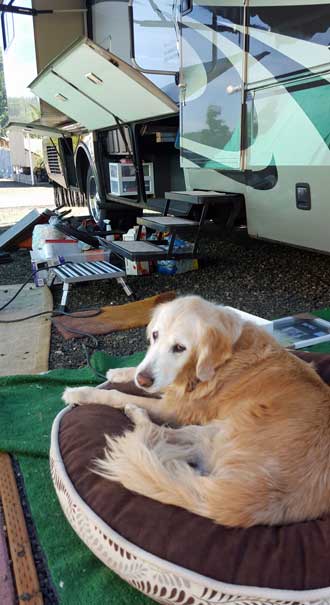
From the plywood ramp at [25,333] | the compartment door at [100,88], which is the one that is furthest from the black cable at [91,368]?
the compartment door at [100,88]

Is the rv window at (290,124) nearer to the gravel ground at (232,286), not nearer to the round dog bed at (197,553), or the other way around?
the gravel ground at (232,286)

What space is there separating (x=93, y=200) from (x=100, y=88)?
304 cm

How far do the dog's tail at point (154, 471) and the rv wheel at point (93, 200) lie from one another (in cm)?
661

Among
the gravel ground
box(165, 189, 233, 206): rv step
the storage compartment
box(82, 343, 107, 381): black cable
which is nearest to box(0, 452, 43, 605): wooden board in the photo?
box(82, 343, 107, 381): black cable

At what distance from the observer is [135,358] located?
3.81 m

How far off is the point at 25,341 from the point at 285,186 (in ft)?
8.36

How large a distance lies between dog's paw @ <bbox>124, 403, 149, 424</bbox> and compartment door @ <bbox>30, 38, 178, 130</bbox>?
401 cm

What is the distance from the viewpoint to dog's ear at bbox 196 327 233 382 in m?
2.14

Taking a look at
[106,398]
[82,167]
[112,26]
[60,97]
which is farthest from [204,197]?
[82,167]

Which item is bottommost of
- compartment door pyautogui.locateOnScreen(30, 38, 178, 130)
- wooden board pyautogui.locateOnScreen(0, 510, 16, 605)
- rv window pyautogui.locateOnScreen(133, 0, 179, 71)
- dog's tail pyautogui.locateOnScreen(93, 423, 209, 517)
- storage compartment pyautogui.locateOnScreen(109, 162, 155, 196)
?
wooden board pyautogui.locateOnScreen(0, 510, 16, 605)

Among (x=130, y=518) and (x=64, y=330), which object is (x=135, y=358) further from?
(x=130, y=518)

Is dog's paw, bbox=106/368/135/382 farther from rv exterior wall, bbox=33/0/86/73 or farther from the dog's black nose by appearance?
rv exterior wall, bbox=33/0/86/73

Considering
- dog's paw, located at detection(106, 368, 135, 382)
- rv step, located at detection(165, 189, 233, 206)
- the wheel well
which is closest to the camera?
dog's paw, located at detection(106, 368, 135, 382)

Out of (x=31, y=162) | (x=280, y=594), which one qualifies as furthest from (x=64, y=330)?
(x=31, y=162)
